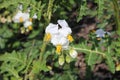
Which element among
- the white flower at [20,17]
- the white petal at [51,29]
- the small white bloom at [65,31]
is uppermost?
the white petal at [51,29]

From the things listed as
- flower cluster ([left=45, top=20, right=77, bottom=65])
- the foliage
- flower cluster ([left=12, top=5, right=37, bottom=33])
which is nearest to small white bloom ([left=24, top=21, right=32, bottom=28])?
flower cluster ([left=12, top=5, right=37, bottom=33])

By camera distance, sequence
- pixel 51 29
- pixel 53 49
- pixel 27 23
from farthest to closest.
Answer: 1. pixel 27 23
2. pixel 53 49
3. pixel 51 29

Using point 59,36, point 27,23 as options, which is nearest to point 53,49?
point 59,36

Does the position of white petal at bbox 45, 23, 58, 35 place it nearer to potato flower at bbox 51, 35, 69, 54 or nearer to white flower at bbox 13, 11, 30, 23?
potato flower at bbox 51, 35, 69, 54

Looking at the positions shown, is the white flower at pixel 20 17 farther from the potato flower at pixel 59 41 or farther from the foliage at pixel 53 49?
the potato flower at pixel 59 41

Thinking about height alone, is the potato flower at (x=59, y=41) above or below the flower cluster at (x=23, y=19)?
above

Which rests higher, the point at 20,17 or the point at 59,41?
the point at 59,41

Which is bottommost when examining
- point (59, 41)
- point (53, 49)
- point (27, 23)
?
point (27, 23)

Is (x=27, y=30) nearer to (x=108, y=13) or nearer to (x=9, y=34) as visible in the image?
(x=9, y=34)

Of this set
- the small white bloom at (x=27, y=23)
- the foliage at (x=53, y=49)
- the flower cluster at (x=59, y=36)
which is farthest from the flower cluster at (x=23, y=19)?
the flower cluster at (x=59, y=36)

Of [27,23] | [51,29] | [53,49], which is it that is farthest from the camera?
[27,23]

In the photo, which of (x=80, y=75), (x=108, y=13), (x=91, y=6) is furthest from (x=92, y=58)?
(x=91, y=6)

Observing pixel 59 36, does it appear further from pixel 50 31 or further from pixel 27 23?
pixel 27 23

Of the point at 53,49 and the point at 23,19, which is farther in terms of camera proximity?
the point at 23,19
